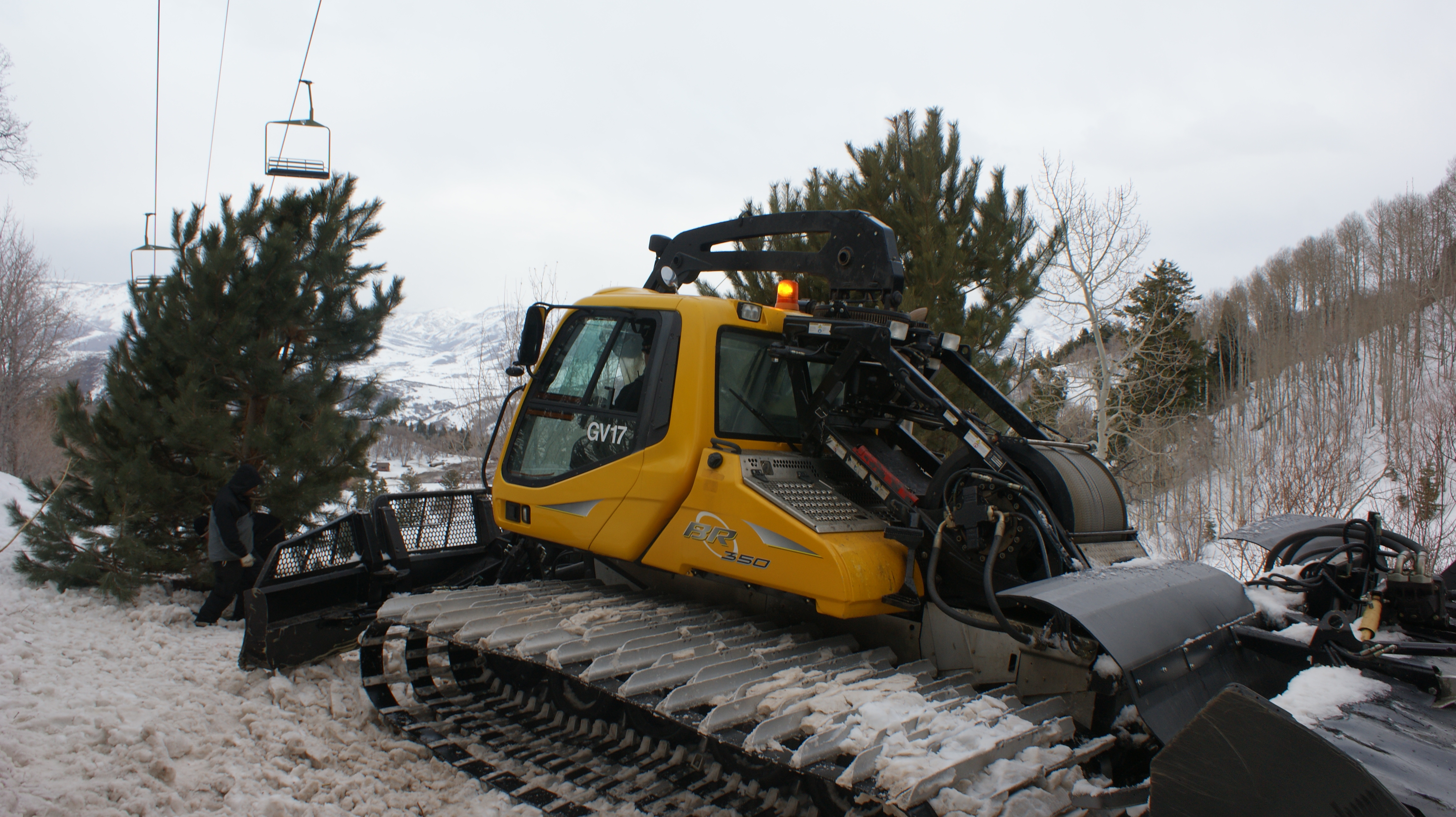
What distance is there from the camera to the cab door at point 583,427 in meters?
4.07

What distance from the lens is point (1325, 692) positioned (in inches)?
108

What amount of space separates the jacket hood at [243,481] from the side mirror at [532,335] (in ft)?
11.9

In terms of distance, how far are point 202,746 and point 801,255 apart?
3.75 m

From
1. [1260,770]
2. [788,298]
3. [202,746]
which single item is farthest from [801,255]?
[202,746]

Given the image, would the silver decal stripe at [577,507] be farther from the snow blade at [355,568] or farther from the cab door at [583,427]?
the snow blade at [355,568]

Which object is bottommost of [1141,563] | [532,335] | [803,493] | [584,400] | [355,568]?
[355,568]

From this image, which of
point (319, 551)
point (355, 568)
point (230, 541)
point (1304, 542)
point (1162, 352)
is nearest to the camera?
point (1304, 542)

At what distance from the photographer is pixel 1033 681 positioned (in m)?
3.14

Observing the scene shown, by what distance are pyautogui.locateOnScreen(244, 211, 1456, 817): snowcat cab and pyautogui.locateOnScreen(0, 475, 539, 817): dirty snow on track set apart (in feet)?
0.64

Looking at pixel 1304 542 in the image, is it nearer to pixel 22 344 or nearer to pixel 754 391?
pixel 754 391

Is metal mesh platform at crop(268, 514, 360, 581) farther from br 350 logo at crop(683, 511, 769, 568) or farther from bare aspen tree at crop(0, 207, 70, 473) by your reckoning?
bare aspen tree at crop(0, 207, 70, 473)

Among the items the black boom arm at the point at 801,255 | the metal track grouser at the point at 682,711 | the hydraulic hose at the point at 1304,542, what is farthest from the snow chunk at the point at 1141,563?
the black boom arm at the point at 801,255

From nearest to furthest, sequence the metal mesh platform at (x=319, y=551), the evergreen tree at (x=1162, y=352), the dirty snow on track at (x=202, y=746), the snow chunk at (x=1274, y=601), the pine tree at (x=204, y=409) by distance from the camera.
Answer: the dirty snow on track at (x=202, y=746) → the snow chunk at (x=1274, y=601) → the metal mesh platform at (x=319, y=551) → the pine tree at (x=204, y=409) → the evergreen tree at (x=1162, y=352)

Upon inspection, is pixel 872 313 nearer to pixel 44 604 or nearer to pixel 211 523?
pixel 211 523
